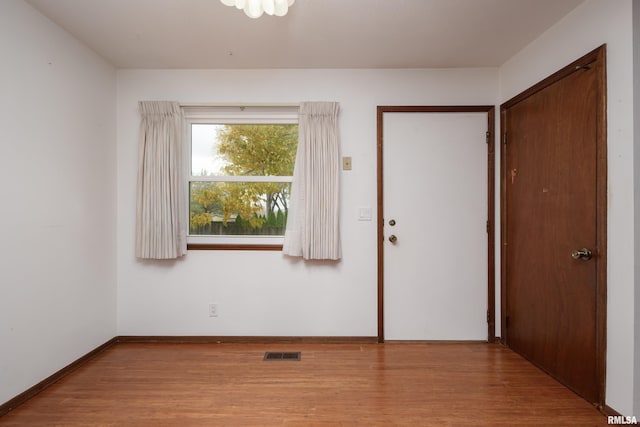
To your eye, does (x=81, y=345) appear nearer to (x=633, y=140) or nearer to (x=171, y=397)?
(x=171, y=397)

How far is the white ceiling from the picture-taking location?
1.92 meters

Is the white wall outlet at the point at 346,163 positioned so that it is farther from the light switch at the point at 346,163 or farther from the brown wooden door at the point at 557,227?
the brown wooden door at the point at 557,227

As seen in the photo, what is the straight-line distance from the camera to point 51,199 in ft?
6.88

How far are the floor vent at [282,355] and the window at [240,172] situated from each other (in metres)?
0.96

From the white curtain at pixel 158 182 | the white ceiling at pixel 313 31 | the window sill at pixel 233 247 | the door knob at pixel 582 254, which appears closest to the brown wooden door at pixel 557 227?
the door knob at pixel 582 254

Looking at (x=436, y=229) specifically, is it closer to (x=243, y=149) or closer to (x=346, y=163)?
(x=346, y=163)

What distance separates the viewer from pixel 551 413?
178cm

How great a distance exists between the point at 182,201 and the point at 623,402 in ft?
11.2

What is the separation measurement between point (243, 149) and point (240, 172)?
0.22 metres

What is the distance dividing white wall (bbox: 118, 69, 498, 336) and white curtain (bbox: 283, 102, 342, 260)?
124 mm

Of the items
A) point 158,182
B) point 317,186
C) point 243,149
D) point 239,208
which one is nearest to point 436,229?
point 317,186

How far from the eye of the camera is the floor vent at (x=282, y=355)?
8.04 ft

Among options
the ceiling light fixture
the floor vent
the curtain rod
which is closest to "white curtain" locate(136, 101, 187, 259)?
the curtain rod

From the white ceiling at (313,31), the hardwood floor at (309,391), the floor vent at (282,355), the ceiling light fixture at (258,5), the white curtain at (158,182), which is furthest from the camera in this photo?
the white curtain at (158,182)
